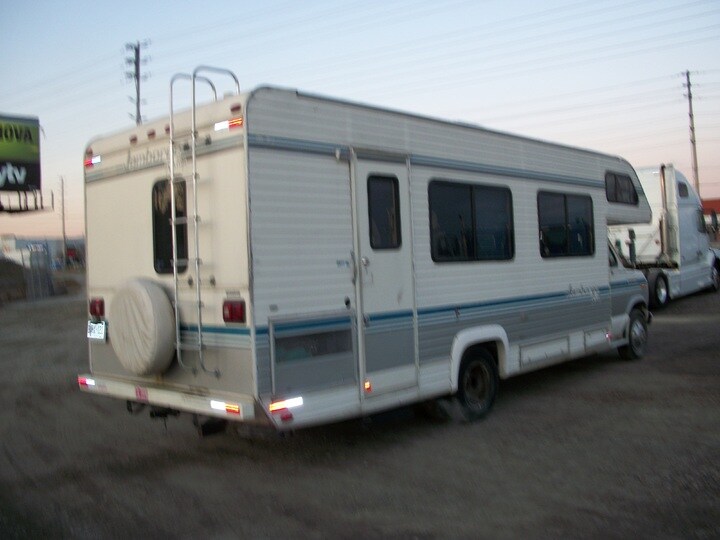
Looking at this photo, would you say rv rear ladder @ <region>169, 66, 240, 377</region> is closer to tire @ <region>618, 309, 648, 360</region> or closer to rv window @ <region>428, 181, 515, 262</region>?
rv window @ <region>428, 181, 515, 262</region>

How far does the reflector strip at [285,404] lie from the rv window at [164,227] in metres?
1.42

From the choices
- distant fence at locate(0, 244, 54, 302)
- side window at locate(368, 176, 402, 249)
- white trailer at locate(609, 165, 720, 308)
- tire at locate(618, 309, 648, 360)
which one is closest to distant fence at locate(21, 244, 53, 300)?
distant fence at locate(0, 244, 54, 302)

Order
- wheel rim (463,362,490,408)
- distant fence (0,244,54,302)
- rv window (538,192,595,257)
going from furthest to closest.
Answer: distant fence (0,244,54,302) < rv window (538,192,595,257) < wheel rim (463,362,490,408)

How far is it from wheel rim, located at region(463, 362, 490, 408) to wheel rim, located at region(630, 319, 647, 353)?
12.9 feet

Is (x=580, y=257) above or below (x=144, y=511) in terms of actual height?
above

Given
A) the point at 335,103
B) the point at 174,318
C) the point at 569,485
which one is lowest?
the point at 569,485

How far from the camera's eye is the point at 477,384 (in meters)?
7.48

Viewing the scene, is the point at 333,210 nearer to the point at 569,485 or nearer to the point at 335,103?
the point at 335,103

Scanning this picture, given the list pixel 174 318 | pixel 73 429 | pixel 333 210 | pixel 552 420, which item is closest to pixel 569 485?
pixel 552 420

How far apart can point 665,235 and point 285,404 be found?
14.8 meters

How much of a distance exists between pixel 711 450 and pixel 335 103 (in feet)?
13.9

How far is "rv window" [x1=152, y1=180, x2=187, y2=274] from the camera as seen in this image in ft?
19.5

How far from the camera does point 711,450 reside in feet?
20.0

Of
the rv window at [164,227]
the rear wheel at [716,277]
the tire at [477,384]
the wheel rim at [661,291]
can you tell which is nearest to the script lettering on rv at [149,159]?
the rv window at [164,227]
